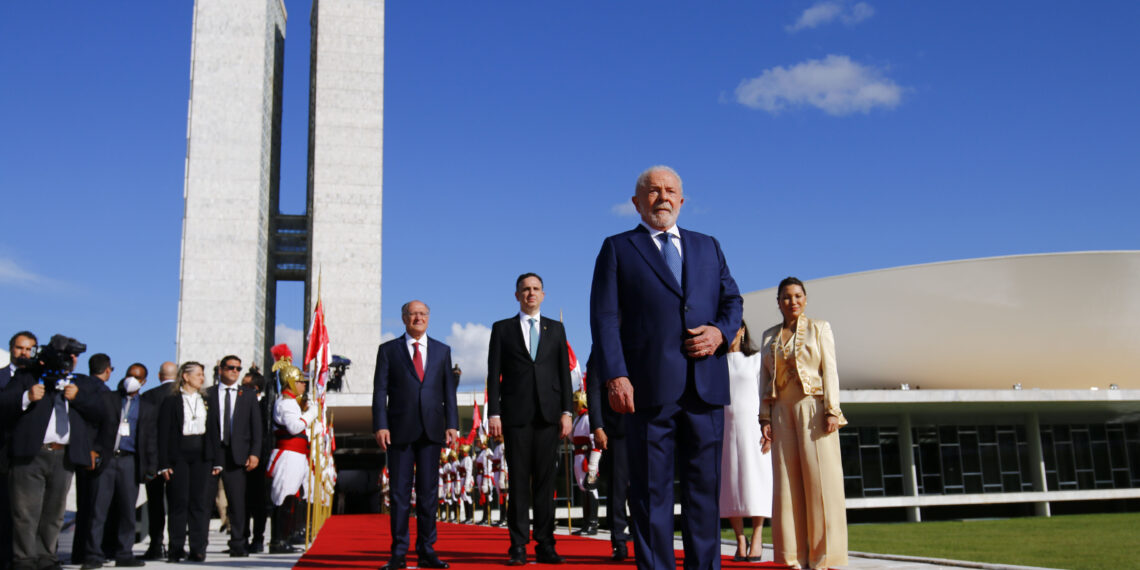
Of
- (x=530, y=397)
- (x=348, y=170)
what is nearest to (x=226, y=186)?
(x=348, y=170)

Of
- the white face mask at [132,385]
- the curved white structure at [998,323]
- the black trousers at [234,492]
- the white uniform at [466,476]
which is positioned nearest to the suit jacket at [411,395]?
the black trousers at [234,492]

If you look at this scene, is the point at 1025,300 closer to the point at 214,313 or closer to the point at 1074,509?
the point at 1074,509

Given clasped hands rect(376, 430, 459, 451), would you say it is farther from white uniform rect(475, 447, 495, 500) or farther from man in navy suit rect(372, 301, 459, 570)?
white uniform rect(475, 447, 495, 500)

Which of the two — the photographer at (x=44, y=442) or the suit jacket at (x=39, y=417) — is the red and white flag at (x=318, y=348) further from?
the photographer at (x=44, y=442)

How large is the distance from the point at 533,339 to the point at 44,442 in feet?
10.9

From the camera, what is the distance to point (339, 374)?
132 ft

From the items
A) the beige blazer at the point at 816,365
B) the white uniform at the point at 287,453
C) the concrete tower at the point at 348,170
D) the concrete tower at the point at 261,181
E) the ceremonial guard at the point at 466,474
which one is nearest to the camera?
the beige blazer at the point at 816,365

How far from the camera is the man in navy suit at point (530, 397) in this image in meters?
6.11

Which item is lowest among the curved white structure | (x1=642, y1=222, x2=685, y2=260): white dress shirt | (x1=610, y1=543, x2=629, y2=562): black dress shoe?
(x1=610, y1=543, x2=629, y2=562): black dress shoe

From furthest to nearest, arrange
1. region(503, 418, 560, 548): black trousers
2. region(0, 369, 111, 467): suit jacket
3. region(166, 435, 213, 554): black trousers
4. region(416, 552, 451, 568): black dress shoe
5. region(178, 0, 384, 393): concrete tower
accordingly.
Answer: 1. region(178, 0, 384, 393): concrete tower
2. region(166, 435, 213, 554): black trousers
3. region(0, 369, 111, 467): suit jacket
4. region(503, 418, 560, 548): black trousers
5. region(416, 552, 451, 568): black dress shoe

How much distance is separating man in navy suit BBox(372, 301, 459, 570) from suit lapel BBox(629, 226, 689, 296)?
9.34 ft

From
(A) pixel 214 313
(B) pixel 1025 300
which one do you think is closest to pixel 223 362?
(B) pixel 1025 300

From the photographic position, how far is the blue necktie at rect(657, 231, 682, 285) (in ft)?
11.7

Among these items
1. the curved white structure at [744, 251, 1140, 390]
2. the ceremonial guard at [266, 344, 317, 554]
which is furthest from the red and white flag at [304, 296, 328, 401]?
the curved white structure at [744, 251, 1140, 390]
